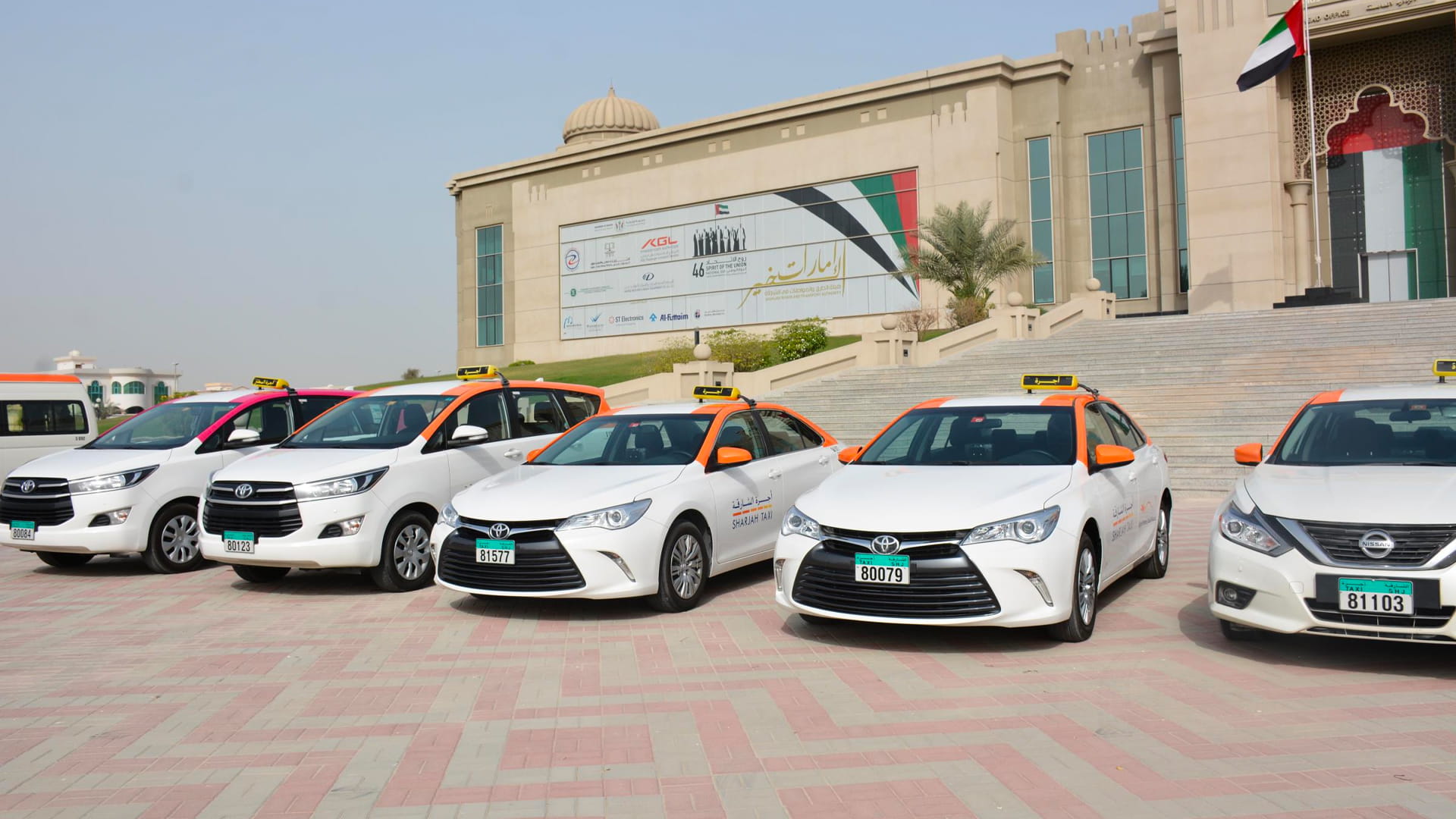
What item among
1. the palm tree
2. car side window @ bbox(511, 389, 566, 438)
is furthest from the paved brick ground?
the palm tree

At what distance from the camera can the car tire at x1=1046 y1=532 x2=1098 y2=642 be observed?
259 inches

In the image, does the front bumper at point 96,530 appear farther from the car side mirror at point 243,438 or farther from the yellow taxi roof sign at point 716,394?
the yellow taxi roof sign at point 716,394

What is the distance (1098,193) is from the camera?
4212cm

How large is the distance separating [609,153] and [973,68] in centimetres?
1999

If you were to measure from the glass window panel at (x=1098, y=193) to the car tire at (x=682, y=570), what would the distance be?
37.6m

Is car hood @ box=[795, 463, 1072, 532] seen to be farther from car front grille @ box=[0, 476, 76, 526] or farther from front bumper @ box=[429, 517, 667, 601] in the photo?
car front grille @ box=[0, 476, 76, 526]

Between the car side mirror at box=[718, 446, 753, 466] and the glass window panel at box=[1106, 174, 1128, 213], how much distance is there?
1450 inches

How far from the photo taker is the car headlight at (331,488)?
29.0ft

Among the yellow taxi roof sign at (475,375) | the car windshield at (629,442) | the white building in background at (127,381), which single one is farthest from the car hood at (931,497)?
the white building in background at (127,381)

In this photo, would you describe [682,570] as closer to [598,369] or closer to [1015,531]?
[1015,531]

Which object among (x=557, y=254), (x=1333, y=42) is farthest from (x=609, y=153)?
(x=1333, y=42)

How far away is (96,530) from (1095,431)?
871 centimetres

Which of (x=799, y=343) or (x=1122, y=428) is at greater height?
(x=799, y=343)

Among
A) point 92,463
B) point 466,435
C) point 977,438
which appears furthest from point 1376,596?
point 92,463
